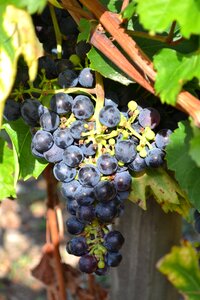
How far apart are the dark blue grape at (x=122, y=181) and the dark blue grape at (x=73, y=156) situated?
5 cm

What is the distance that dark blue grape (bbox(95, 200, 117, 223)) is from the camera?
0.68 m

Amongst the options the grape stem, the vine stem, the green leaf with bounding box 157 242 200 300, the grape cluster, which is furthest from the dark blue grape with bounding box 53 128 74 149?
the vine stem

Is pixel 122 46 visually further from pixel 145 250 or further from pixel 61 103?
pixel 145 250

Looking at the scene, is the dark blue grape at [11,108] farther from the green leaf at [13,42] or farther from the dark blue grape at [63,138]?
the green leaf at [13,42]

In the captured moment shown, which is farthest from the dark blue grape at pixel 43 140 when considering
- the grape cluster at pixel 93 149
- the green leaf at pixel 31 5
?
the green leaf at pixel 31 5

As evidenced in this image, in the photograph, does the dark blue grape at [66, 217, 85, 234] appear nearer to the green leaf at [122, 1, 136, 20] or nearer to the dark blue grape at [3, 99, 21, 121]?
the dark blue grape at [3, 99, 21, 121]

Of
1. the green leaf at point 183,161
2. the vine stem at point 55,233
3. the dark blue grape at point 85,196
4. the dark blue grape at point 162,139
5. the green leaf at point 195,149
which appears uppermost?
the green leaf at point 195,149

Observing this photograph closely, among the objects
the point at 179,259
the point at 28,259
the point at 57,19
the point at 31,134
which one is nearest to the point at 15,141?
the point at 31,134

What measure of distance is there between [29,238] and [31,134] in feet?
6.39

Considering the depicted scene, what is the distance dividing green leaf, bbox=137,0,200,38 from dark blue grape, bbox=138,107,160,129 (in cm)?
19

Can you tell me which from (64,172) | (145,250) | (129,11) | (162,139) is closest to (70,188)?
(64,172)

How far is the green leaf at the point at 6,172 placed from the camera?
0.68 m

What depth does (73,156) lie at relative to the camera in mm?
675

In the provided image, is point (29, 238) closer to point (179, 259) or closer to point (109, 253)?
point (109, 253)
